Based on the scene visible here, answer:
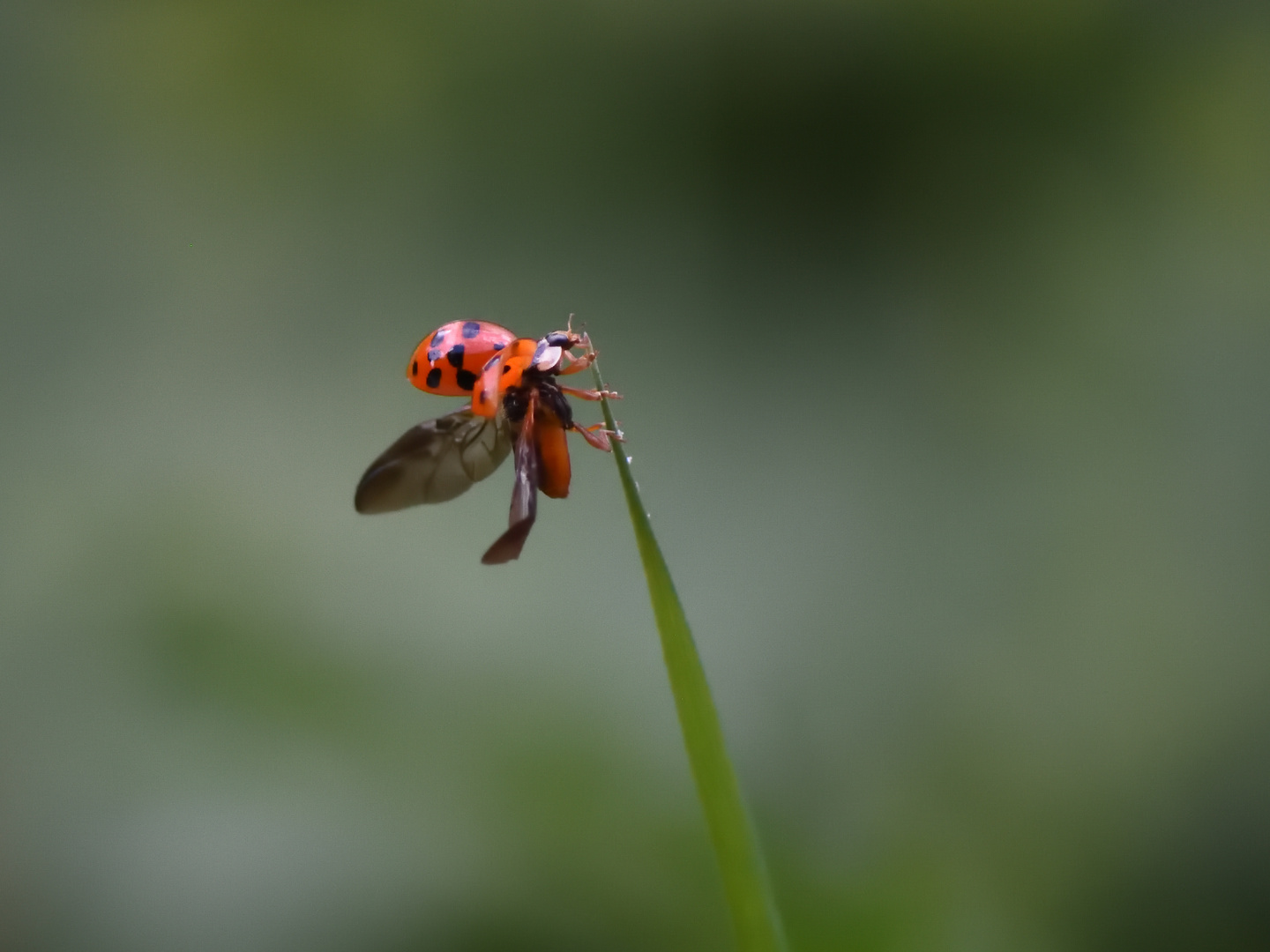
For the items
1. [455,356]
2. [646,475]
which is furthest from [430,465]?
[646,475]

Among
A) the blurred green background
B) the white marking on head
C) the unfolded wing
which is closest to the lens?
the unfolded wing

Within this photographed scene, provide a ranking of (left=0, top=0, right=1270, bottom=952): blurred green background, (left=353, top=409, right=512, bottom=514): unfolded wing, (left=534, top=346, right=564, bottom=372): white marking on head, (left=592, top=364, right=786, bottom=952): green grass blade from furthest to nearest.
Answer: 1. (left=0, top=0, right=1270, bottom=952): blurred green background
2. (left=534, top=346, right=564, bottom=372): white marking on head
3. (left=353, top=409, right=512, bottom=514): unfolded wing
4. (left=592, top=364, right=786, bottom=952): green grass blade

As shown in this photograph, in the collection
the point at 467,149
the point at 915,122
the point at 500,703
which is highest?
the point at 467,149

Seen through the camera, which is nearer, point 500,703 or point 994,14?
point 500,703

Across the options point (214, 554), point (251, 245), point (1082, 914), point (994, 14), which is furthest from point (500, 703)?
point (994, 14)

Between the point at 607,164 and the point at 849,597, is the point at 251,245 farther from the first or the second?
the point at 849,597


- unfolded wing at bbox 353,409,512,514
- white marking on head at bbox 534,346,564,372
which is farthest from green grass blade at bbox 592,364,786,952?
white marking on head at bbox 534,346,564,372

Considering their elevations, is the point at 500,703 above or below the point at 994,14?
below

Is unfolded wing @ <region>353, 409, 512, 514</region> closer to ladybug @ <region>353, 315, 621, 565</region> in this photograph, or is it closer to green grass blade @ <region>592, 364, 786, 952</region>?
ladybug @ <region>353, 315, 621, 565</region>
